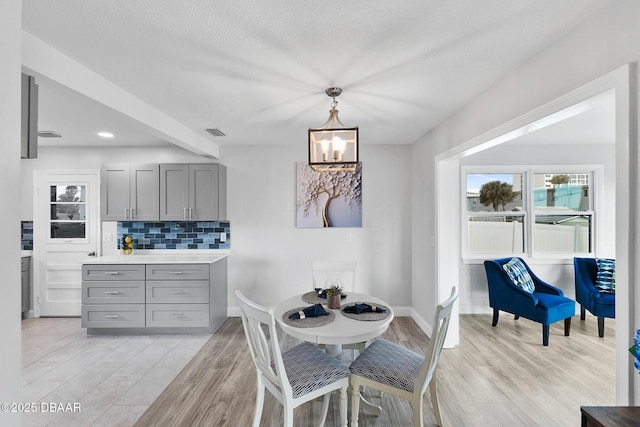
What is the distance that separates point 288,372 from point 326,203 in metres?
2.67

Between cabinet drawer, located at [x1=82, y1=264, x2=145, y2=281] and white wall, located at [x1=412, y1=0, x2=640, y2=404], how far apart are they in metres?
3.70

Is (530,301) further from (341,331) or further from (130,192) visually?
(130,192)

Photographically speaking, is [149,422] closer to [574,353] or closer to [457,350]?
[457,350]

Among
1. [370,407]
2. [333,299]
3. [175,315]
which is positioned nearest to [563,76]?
[333,299]

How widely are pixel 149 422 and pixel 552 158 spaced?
5.66 meters

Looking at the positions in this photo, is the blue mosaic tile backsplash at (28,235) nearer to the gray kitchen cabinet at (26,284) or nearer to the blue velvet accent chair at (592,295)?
the gray kitchen cabinet at (26,284)

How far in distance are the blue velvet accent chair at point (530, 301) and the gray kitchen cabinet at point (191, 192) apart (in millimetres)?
3565

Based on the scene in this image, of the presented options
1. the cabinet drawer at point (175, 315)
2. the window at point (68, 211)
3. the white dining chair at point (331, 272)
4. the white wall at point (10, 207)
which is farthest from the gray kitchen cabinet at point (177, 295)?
the white wall at point (10, 207)

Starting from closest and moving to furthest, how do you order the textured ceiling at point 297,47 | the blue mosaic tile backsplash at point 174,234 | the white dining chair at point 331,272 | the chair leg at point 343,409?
the textured ceiling at point 297,47 < the chair leg at point 343,409 < the white dining chair at point 331,272 < the blue mosaic tile backsplash at point 174,234

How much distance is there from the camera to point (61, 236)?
442cm

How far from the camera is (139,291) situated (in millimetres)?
3729

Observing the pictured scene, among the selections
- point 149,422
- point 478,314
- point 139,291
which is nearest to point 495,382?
point 478,314

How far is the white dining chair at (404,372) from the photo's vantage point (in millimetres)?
1835

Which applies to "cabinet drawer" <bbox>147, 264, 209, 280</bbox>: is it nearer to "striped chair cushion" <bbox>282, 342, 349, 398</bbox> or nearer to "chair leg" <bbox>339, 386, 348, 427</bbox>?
"striped chair cushion" <bbox>282, 342, 349, 398</bbox>
